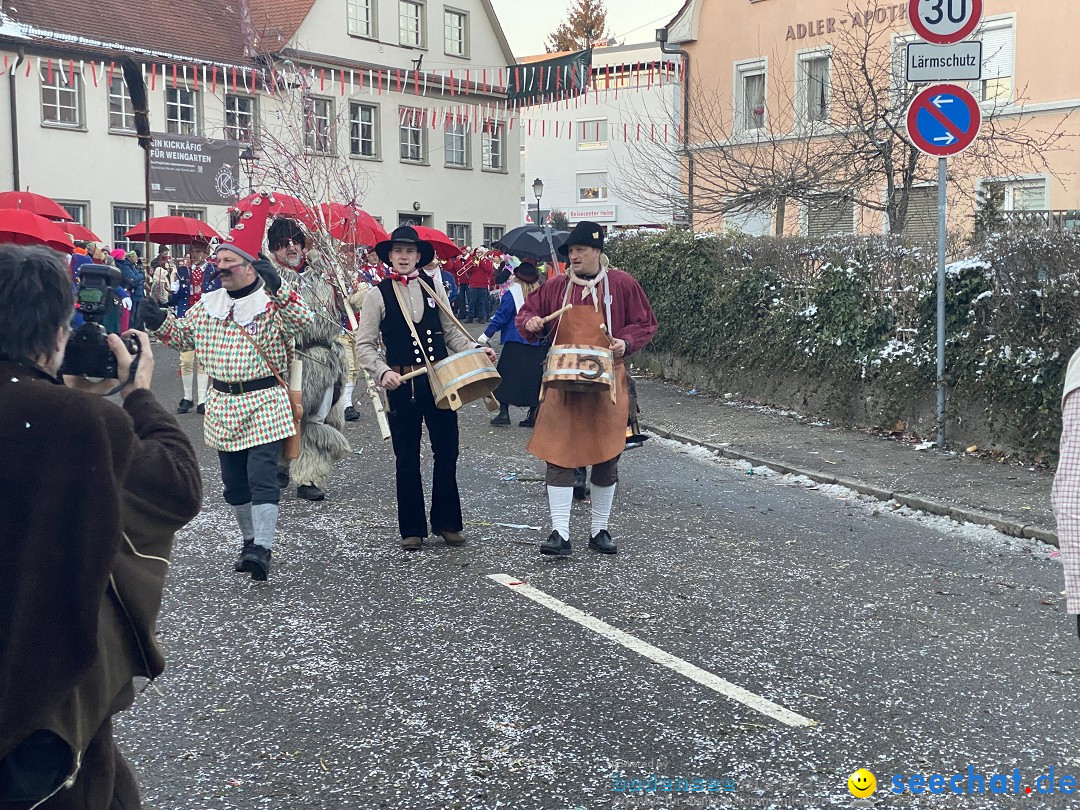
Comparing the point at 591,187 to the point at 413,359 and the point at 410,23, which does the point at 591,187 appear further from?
the point at 413,359

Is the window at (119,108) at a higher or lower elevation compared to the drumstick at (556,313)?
higher

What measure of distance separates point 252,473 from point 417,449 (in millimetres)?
1127

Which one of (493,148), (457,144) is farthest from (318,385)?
(493,148)

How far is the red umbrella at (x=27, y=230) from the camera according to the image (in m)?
11.8

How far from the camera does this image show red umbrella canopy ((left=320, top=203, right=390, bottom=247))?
14703mm

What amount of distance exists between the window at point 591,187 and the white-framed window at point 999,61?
39.6 metres

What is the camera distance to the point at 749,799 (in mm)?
3764

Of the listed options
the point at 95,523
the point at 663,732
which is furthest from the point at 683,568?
the point at 95,523

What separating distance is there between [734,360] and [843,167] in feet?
21.3

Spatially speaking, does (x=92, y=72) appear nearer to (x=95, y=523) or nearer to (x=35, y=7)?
(x=35, y=7)

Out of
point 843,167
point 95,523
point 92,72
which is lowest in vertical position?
point 95,523

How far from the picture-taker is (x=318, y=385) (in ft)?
29.7

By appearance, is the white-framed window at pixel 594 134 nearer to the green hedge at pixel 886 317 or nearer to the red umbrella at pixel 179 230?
the red umbrella at pixel 179 230

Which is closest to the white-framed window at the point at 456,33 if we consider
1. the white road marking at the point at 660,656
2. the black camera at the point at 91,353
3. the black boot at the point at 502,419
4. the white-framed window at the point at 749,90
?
the white-framed window at the point at 749,90
